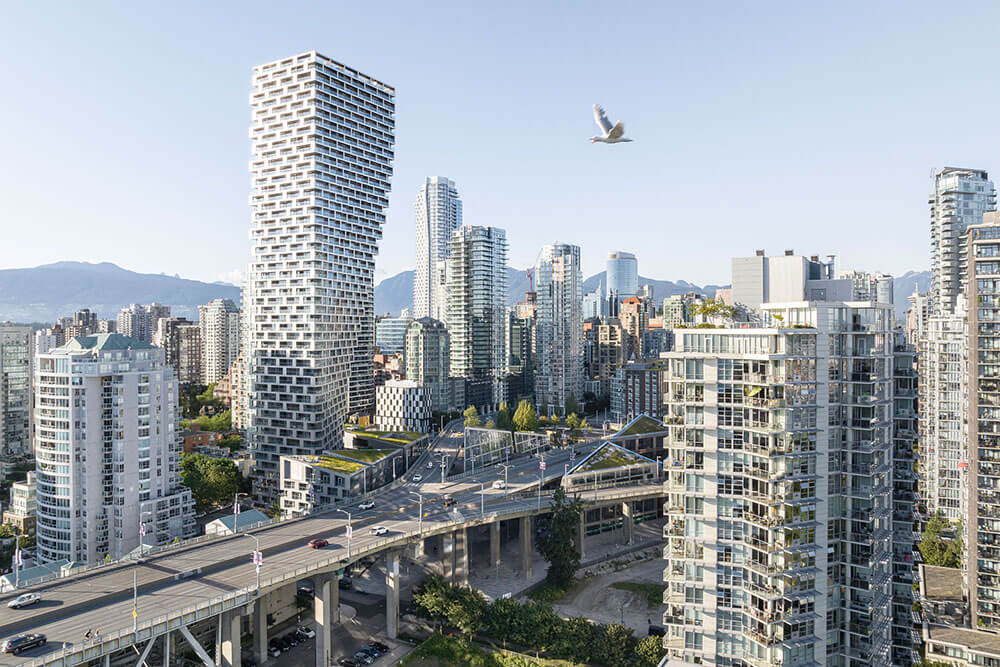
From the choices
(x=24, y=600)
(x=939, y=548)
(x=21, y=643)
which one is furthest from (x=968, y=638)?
(x=24, y=600)

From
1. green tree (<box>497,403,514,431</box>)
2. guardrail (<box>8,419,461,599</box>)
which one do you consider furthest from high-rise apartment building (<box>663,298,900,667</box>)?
green tree (<box>497,403,514,431</box>)

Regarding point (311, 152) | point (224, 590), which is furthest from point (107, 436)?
point (311, 152)

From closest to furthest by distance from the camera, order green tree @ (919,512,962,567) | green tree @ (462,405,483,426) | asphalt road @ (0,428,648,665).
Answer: asphalt road @ (0,428,648,665) → green tree @ (919,512,962,567) → green tree @ (462,405,483,426)

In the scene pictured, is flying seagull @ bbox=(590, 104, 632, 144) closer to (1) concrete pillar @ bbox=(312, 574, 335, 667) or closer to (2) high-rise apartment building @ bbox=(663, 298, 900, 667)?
(2) high-rise apartment building @ bbox=(663, 298, 900, 667)

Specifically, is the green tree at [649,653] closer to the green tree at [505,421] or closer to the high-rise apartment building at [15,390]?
the green tree at [505,421]

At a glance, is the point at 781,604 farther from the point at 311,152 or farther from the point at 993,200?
the point at 993,200

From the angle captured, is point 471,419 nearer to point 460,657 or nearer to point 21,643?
point 460,657
